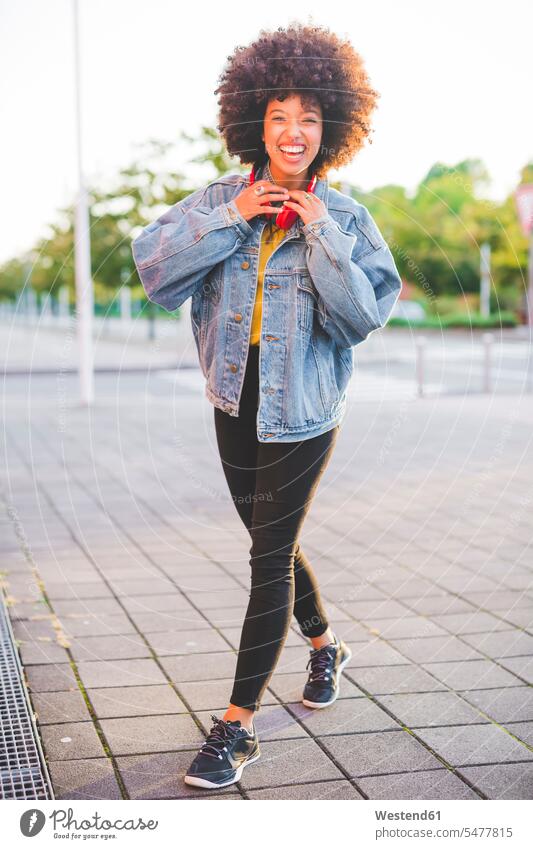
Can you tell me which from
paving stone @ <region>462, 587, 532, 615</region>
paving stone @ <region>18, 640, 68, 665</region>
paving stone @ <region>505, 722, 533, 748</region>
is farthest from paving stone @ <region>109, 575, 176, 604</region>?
paving stone @ <region>505, 722, 533, 748</region>

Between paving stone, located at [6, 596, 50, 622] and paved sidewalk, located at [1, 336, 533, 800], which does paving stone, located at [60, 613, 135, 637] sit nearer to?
paved sidewalk, located at [1, 336, 533, 800]

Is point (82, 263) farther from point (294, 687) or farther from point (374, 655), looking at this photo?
point (294, 687)

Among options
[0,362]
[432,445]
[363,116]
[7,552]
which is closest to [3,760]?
[363,116]

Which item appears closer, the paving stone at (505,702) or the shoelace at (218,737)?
the shoelace at (218,737)

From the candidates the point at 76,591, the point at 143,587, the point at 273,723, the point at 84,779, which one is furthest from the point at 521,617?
the point at 84,779

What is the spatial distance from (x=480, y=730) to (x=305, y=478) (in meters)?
0.93

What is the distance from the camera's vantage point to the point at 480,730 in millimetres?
3074

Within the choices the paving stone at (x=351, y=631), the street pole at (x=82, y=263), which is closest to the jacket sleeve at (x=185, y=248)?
the paving stone at (x=351, y=631)

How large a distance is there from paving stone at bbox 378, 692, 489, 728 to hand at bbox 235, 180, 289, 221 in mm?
1540

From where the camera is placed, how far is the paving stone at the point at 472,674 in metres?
3.47

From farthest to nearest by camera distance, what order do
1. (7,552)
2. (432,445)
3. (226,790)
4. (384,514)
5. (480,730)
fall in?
1. (432,445)
2. (384,514)
3. (7,552)
4. (480,730)
5. (226,790)

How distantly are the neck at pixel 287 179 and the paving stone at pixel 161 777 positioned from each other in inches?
61.7

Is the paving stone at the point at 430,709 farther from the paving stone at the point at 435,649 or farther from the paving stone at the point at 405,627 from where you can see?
the paving stone at the point at 405,627

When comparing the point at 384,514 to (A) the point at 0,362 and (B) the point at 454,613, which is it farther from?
(A) the point at 0,362
